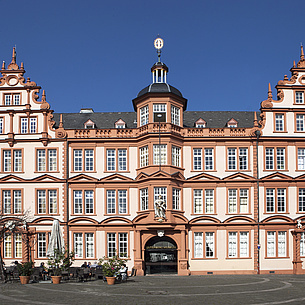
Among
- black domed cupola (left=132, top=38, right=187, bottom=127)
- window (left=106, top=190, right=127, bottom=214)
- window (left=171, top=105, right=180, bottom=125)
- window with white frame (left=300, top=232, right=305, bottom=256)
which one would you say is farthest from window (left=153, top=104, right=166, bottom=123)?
window with white frame (left=300, top=232, right=305, bottom=256)

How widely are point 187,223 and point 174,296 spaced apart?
55.5 feet

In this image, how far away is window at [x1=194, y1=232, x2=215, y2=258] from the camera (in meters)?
45.1

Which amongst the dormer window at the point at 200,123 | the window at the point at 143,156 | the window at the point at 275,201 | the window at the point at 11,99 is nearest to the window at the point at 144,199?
the window at the point at 143,156

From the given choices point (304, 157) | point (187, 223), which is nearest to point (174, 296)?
point (187, 223)

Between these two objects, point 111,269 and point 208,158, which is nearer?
point 111,269

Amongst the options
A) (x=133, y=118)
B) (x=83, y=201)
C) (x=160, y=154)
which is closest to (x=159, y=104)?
(x=160, y=154)

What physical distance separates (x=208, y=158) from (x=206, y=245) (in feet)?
25.5

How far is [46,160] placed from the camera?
1843 inches

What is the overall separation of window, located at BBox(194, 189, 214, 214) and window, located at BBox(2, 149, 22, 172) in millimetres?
16324

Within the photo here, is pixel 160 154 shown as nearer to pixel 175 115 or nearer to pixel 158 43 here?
pixel 175 115

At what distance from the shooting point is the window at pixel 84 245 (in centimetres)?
4566

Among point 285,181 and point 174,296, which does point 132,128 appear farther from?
point 174,296

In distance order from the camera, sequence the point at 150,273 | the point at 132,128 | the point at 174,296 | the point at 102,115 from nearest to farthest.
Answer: the point at 174,296 → the point at 150,273 → the point at 132,128 → the point at 102,115

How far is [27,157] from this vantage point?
46938mm
